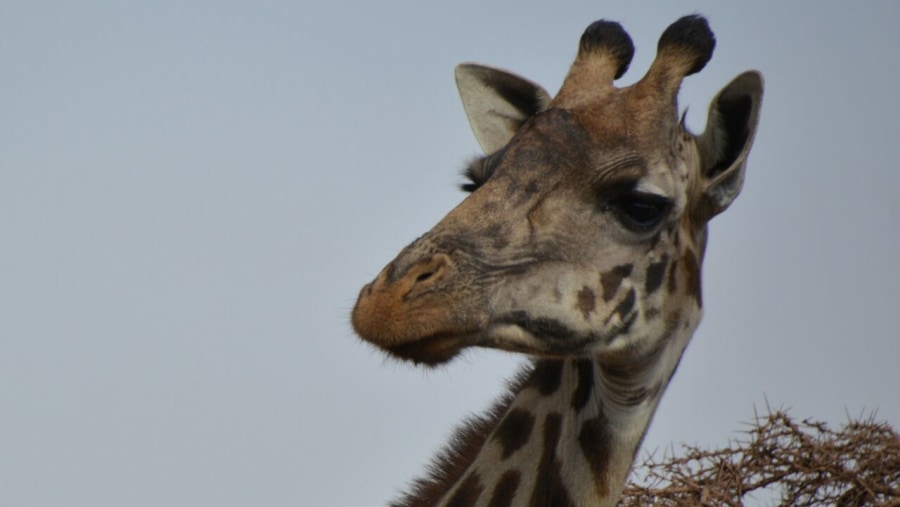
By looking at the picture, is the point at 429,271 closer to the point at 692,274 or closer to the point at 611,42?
the point at 692,274

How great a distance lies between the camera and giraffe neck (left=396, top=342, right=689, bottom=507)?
261 inches

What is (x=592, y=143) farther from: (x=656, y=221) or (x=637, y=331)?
(x=637, y=331)

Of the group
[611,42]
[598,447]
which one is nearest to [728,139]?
[611,42]

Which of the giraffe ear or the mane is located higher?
the giraffe ear

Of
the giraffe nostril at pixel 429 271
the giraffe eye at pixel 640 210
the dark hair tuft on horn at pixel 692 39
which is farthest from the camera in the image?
the dark hair tuft on horn at pixel 692 39

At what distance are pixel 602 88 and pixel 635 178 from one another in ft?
2.50

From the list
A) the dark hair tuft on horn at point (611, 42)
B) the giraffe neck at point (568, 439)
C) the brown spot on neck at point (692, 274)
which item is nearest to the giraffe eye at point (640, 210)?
the brown spot on neck at point (692, 274)

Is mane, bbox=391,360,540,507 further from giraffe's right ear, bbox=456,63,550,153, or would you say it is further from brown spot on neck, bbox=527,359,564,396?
giraffe's right ear, bbox=456,63,550,153

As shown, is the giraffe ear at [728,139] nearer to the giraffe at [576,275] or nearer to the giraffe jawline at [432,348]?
the giraffe at [576,275]

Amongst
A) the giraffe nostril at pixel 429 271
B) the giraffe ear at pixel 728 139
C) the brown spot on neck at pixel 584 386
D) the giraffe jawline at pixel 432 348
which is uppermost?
the giraffe ear at pixel 728 139

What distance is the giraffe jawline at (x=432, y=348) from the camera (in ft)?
19.5

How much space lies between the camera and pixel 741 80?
22.8 feet

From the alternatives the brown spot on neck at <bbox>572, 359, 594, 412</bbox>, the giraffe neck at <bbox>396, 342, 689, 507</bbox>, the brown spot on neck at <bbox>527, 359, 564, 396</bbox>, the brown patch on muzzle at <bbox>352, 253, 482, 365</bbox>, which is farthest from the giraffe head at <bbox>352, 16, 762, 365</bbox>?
the brown spot on neck at <bbox>527, 359, 564, 396</bbox>

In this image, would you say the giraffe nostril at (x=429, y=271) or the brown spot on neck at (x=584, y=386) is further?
the brown spot on neck at (x=584, y=386)
